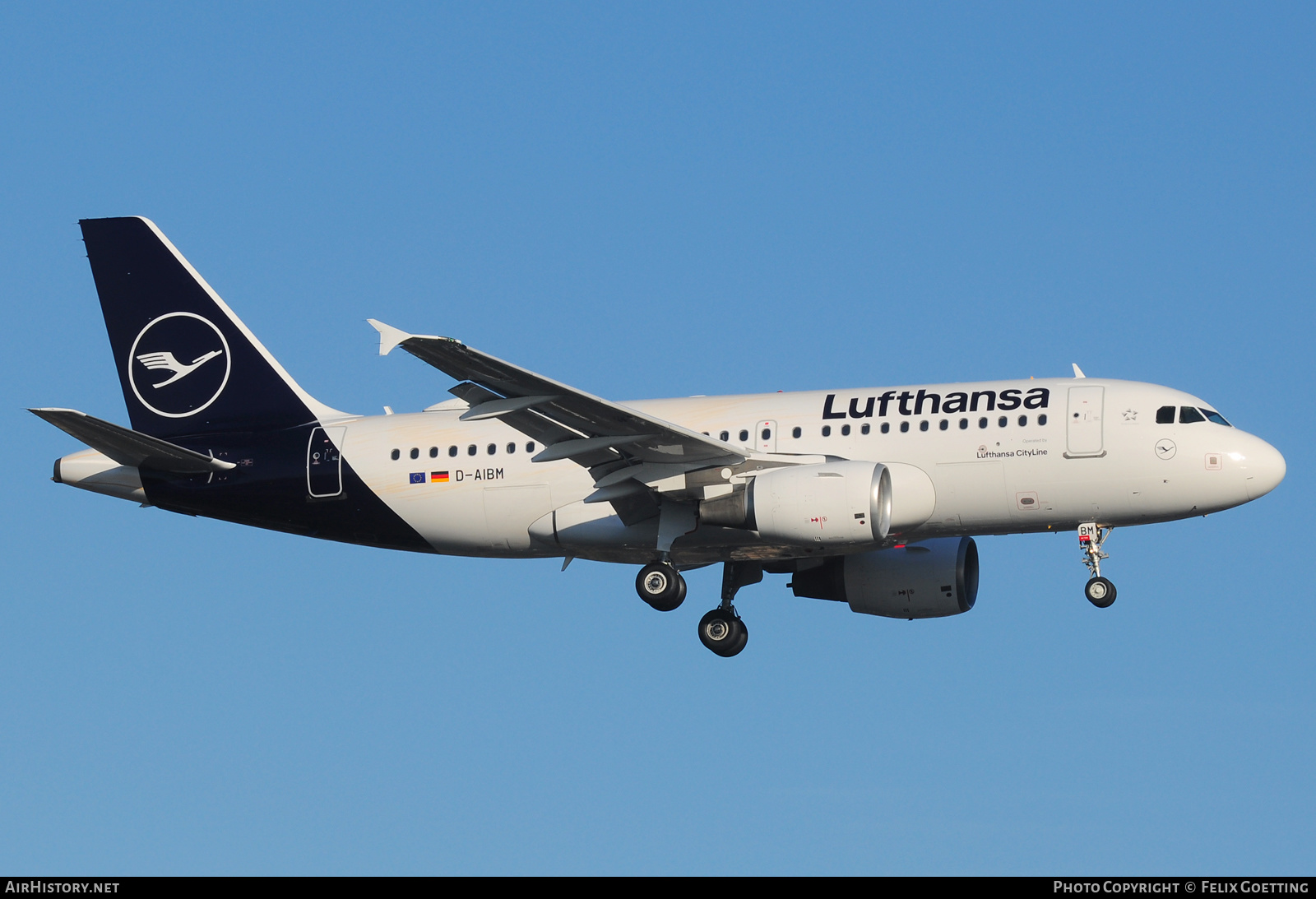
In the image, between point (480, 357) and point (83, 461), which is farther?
point (83, 461)

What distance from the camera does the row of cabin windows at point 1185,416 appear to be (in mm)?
36750

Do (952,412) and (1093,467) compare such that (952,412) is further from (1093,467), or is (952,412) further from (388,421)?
(388,421)

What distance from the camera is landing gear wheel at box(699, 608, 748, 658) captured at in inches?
1593

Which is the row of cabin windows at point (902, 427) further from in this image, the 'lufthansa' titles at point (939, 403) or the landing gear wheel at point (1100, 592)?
the landing gear wheel at point (1100, 592)

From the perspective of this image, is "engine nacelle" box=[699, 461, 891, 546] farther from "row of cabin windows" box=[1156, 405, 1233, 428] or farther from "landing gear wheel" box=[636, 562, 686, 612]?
"row of cabin windows" box=[1156, 405, 1233, 428]

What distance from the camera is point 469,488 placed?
39.7m

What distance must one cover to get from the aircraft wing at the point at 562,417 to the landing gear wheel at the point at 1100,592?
780 centimetres

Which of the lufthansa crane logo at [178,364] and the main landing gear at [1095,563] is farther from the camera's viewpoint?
the lufthansa crane logo at [178,364]

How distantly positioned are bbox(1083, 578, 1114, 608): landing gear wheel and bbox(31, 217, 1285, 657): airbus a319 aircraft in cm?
5

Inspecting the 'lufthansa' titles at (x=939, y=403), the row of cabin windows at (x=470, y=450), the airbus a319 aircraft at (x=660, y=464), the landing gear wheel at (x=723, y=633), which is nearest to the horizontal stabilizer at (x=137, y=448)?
the airbus a319 aircraft at (x=660, y=464)

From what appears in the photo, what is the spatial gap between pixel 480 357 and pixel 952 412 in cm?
1085

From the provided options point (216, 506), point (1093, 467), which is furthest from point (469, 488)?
point (1093, 467)
